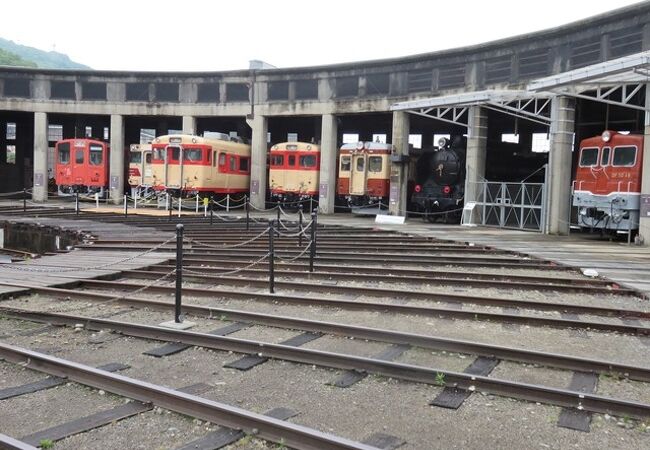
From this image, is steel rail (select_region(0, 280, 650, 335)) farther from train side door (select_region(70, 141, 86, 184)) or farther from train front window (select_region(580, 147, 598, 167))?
train side door (select_region(70, 141, 86, 184))

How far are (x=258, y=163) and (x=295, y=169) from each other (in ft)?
8.55

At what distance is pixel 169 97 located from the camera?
3503 cm

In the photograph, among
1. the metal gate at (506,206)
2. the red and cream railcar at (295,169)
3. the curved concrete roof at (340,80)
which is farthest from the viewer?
the red and cream railcar at (295,169)

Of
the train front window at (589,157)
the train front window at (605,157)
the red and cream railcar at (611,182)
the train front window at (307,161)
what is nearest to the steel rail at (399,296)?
the red and cream railcar at (611,182)

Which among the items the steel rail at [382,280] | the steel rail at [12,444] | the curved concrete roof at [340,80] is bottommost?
the steel rail at [12,444]

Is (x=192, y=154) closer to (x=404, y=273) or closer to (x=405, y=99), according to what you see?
(x=405, y=99)

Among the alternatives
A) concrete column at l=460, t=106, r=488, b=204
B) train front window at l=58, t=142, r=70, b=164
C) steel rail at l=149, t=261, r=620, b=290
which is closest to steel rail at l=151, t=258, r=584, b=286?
steel rail at l=149, t=261, r=620, b=290

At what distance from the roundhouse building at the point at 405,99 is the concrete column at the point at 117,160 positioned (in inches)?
2.3

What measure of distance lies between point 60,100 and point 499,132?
25969mm

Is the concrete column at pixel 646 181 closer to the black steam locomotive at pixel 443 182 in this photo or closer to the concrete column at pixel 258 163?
the black steam locomotive at pixel 443 182

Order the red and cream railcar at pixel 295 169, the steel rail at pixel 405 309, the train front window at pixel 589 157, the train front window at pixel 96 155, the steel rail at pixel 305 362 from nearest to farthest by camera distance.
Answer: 1. the steel rail at pixel 305 362
2. the steel rail at pixel 405 309
3. the train front window at pixel 589 157
4. the red and cream railcar at pixel 295 169
5. the train front window at pixel 96 155

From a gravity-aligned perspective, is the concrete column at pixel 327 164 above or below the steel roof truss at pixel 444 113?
below

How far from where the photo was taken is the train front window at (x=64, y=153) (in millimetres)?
33594

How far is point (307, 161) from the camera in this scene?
3167 cm
